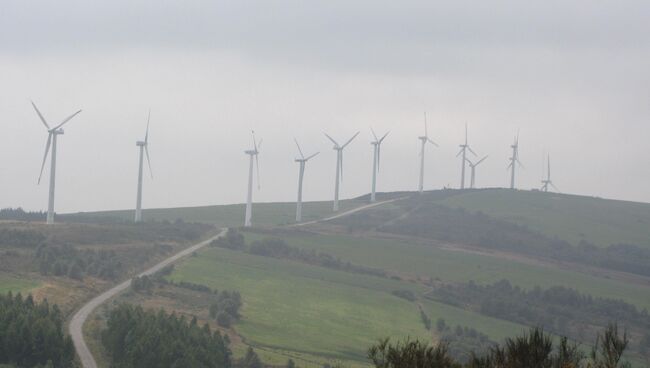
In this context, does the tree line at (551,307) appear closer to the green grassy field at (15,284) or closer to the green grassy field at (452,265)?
the green grassy field at (452,265)

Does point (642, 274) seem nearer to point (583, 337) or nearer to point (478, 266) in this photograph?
point (478, 266)

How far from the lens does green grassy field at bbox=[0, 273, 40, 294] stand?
300ft

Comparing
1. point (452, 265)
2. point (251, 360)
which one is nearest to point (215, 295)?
point (251, 360)

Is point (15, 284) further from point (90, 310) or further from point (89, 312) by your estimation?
point (89, 312)

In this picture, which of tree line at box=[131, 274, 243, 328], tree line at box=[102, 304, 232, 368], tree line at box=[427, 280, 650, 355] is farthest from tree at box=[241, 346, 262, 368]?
tree line at box=[427, 280, 650, 355]

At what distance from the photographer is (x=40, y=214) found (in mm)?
168250

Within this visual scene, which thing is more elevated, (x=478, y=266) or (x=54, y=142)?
(x=54, y=142)

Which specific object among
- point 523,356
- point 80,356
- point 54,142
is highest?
point 54,142

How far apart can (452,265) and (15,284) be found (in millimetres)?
67832

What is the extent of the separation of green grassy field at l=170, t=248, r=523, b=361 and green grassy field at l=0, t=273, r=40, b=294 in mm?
18808

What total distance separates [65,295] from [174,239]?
165ft

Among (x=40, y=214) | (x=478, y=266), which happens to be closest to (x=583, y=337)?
(x=478, y=266)

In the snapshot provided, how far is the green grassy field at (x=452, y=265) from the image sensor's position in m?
137

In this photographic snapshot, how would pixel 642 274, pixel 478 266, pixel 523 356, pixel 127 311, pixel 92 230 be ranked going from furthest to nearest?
pixel 642 274 → pixel 478 266 → pixel 92 230 → pixel 127 311 → pixel 523 356
